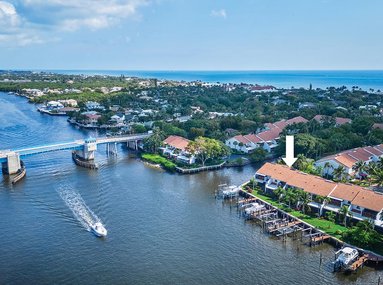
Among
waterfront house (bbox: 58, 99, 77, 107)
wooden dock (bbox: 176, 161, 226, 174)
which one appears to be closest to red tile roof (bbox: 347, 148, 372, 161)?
wooden dock (bbox: 176, 161, 226, 174)

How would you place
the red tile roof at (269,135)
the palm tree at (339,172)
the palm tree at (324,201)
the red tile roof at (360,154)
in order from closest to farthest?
1. the palm tree at (324,201)
2. the palm tree at (339,172)
3. the red tile roof at (360,154)
4. the red tile roof at (269,135)

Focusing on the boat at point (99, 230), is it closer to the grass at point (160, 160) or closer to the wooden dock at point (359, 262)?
the wooden dock at point (359, 262)

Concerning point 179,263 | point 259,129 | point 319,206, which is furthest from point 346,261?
point 259,129

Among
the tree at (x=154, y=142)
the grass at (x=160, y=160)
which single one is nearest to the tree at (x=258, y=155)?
the grass at (x=160, y=160)

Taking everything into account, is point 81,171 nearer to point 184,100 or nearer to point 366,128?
point 366,128

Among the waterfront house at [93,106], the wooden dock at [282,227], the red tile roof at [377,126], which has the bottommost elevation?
the wooden dock at [282,227]

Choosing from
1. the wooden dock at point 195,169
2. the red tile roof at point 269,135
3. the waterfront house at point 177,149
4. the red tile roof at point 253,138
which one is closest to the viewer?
the wooden dock at point 195,169

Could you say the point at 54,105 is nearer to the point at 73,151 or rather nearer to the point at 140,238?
the point at 73,151

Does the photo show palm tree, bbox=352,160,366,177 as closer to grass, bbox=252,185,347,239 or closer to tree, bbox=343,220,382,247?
grass, bbox=252,185,347,239
